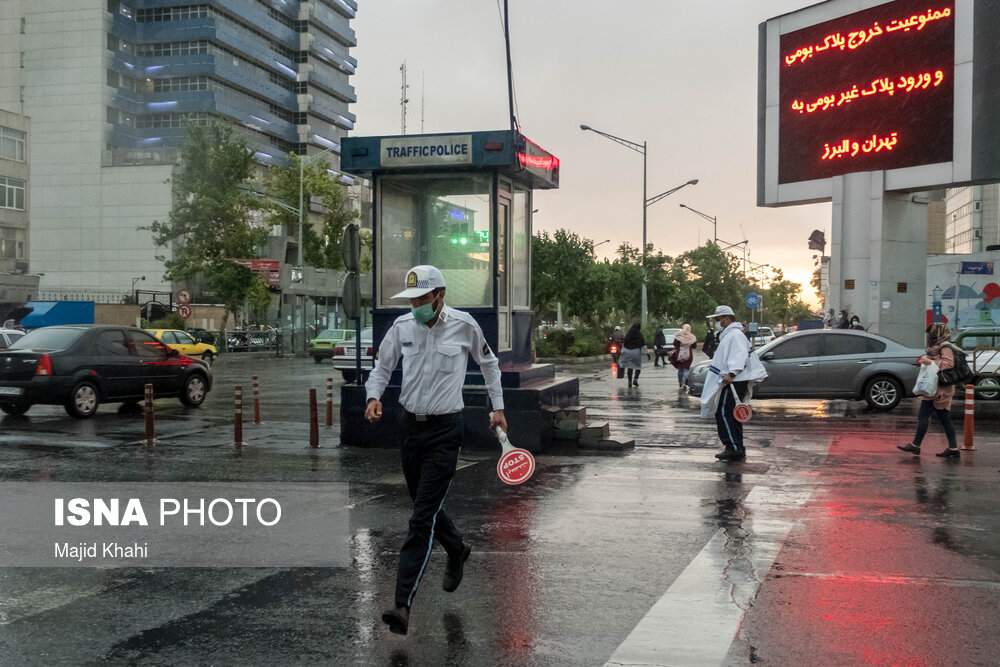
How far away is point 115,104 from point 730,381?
75.3m

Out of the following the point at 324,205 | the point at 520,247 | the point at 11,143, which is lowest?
the point at 520,247

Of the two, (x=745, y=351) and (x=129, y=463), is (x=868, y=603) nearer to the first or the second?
(x=745, y=351)

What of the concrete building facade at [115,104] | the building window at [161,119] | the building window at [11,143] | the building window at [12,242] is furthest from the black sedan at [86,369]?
the building window at [161,119]

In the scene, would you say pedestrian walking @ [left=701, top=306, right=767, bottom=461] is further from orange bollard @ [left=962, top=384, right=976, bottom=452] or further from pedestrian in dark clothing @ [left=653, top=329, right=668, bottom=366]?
pedestrian in dark clothing @ [left=653, top=329, right=668, bottom=366]

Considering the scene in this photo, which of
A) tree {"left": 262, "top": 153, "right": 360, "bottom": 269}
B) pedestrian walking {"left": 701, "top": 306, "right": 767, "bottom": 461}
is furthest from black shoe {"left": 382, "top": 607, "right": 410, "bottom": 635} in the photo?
tree {"left": 262, "top": 153, "right": 360, "bottom": 269}

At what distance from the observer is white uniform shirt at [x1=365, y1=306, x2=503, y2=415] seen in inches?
207

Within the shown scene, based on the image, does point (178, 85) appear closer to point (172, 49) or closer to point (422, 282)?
point (172, 49)

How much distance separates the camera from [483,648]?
461 cm

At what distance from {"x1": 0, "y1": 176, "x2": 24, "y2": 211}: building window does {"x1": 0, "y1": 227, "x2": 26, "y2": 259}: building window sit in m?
1.34

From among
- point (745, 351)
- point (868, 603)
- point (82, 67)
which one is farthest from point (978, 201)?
point (868, 603)

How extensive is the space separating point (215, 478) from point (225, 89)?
83.2 metres

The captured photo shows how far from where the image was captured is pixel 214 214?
4938 cm

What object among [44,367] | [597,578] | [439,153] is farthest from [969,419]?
[44,367]

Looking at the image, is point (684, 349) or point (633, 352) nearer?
point (684, 349)
